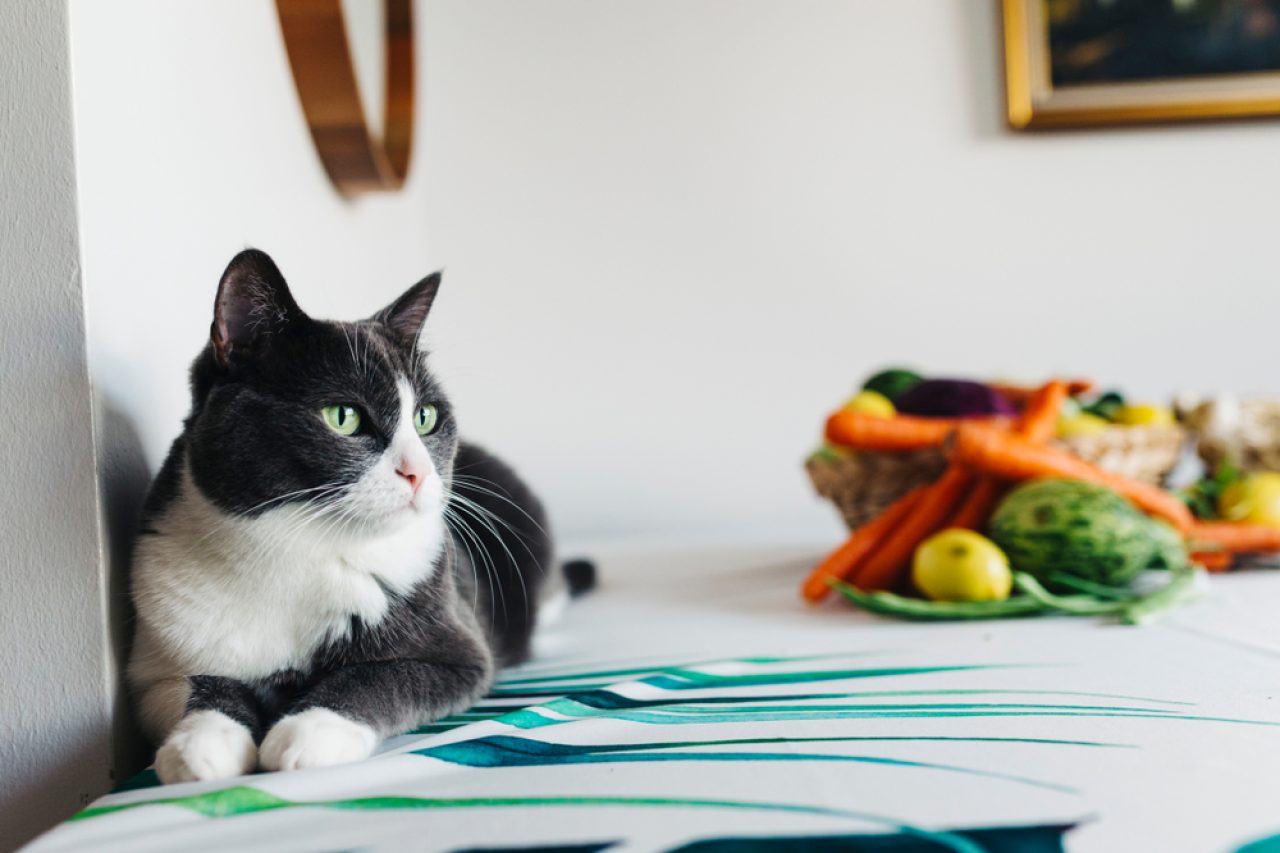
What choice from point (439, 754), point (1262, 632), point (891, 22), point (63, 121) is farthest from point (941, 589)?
point (891, 22)

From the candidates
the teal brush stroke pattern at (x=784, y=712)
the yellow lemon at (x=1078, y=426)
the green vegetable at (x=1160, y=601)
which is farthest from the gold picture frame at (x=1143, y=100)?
the teal brush stroke pattern at (x=784, y=712)

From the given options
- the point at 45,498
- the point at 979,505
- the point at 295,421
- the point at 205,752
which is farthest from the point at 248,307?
the point at 979,505

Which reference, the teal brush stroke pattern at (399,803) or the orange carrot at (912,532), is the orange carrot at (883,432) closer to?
the orange carrot at (912,532)

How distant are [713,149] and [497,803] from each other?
1.69m

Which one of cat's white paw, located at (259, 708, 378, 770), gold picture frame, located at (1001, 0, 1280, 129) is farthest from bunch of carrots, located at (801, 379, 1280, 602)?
gold picture frame, located at (1001, 0, 1280, 129)

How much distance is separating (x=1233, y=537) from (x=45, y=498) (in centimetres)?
137

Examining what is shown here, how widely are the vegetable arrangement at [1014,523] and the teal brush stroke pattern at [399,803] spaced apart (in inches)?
23.4

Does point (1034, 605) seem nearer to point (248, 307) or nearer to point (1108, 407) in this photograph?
point (1108, 407)

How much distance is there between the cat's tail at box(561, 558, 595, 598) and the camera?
4.50ft

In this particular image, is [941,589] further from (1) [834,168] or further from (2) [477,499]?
(1) [834,168]

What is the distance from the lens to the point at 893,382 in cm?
151

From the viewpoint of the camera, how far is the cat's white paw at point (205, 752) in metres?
0.59

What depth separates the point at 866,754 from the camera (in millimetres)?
602

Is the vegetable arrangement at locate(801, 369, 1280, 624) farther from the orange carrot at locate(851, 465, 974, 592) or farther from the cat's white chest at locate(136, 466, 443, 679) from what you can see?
the cat's white chest at locate(136, 466, 443, 679)
